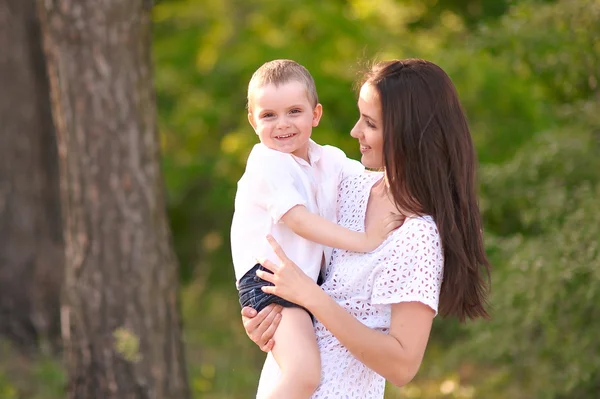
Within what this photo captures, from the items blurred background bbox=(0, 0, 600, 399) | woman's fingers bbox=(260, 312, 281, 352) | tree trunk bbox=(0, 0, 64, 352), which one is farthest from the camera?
tree trunk bbox=(0, 0, 64, 352)

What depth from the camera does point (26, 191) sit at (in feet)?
25.7

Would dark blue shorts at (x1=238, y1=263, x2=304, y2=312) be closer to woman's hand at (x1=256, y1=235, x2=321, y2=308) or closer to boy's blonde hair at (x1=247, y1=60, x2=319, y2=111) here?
woman's hand at (x1=256, y1=235, x2=321, y2=308)

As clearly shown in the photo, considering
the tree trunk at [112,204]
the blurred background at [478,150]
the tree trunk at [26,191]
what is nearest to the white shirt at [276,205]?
the blurred background at [478,150]

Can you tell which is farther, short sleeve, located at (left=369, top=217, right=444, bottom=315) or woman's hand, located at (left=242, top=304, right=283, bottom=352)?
woman's hand, located at (left=242, top=304, right=283, bottom=352)

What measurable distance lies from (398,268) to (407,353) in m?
0.23

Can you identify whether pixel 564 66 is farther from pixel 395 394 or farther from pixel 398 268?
pixel 398 268

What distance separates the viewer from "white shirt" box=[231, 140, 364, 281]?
8.71 ft

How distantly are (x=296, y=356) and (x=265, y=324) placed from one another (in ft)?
0.51

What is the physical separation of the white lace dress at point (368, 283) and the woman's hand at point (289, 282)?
16cm

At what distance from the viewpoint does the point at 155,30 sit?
958cm

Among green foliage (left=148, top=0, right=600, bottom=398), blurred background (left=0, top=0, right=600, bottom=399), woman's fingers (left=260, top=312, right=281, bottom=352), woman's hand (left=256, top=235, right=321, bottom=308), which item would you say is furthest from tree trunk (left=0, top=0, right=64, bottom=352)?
woman's hand (left=256, top=235, right=321, bottom=308)

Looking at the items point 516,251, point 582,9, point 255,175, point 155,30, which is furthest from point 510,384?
point 155,30

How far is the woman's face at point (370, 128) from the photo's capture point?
2.50 m

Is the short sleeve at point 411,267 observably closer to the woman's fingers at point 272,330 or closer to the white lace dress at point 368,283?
the white lace dress at point 368,283
